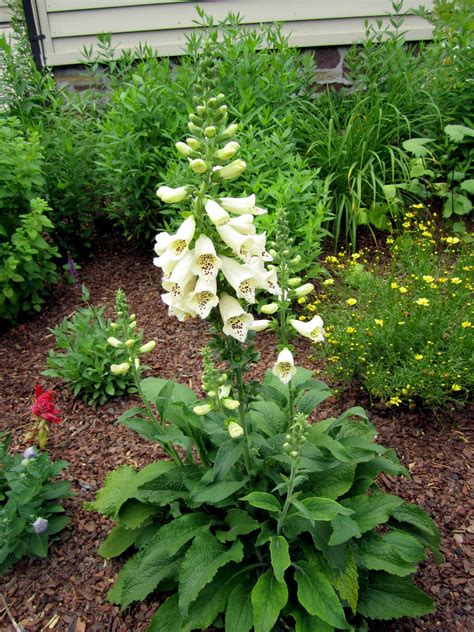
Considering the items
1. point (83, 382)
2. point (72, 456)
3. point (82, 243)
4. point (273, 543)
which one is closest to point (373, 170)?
point (82, 243)

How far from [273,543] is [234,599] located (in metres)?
0.31

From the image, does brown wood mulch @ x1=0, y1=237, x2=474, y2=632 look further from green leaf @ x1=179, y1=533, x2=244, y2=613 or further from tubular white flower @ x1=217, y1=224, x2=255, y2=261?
tubular white flower @ x1=217, y1=224, x2=255, y2=261

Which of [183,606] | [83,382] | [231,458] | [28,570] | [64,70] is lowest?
[28,570]

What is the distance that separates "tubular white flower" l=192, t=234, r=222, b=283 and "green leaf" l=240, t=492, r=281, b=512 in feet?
2.74

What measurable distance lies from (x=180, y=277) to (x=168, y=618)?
142cm

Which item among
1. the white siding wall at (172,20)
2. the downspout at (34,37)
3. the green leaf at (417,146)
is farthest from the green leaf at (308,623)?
the downspout at (34,37)

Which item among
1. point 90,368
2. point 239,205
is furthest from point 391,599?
point 90,368

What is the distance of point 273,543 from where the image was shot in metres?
2.21

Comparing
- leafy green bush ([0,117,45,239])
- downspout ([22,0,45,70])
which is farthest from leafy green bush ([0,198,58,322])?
downspout ([22,0,45,70])

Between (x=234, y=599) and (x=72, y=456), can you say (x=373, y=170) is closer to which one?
(x=72, y=456)

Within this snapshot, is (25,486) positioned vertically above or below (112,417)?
above

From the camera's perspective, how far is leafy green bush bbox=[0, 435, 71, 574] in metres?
2.71

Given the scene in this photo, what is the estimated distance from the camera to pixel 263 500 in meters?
2.20

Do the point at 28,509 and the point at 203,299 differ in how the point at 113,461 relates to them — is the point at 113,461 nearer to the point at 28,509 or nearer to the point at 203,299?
the point at 28,509
